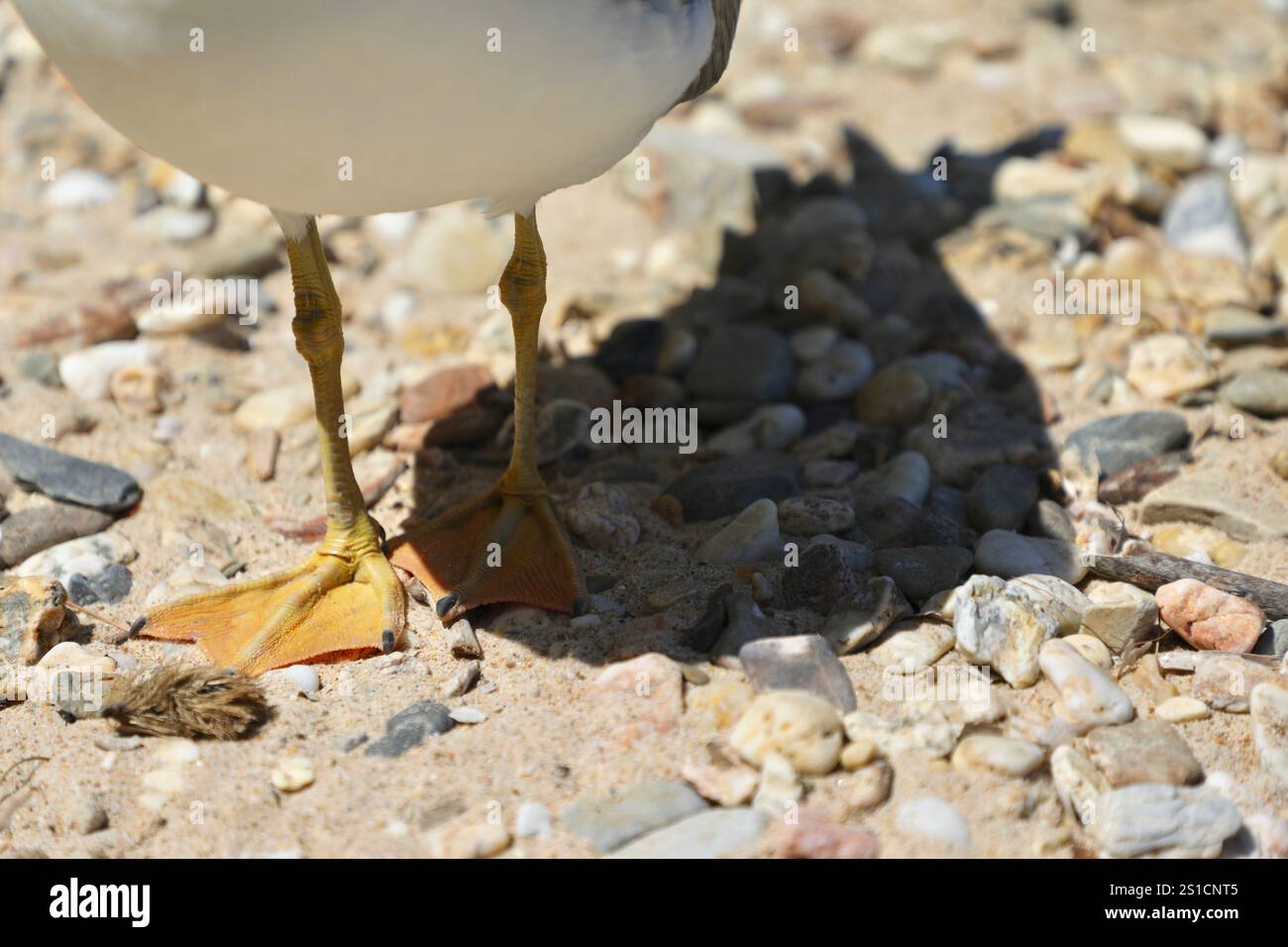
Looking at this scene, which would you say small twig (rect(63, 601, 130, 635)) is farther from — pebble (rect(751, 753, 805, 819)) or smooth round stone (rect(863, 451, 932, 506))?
smooth round stone (rect(863, 451, 932, 506))

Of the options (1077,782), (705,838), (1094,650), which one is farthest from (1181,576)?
(705,838)

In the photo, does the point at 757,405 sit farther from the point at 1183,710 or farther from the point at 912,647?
the point at 1183,710

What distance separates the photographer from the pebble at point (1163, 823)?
107 inches

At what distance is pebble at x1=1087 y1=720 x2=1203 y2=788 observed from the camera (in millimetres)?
2852

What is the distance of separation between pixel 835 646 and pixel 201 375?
2.71 meters

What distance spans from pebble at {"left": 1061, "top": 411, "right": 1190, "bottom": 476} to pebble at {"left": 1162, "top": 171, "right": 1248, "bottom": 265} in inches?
57.4

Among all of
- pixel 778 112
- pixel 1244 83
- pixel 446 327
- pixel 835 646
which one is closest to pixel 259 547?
pixel 446 327

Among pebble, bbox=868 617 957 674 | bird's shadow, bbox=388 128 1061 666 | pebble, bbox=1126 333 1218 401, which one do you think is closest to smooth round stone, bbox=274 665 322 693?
bird's shadow, bbox=388 128 1061 666

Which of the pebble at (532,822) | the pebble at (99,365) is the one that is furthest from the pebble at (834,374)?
the pebble at (99,365)

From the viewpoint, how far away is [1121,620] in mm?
3297

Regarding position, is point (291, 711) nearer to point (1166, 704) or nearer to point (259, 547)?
point (259, 547)

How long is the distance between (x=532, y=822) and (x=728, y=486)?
148 cm

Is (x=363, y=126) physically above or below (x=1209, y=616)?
above

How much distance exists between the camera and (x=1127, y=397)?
4500mm
